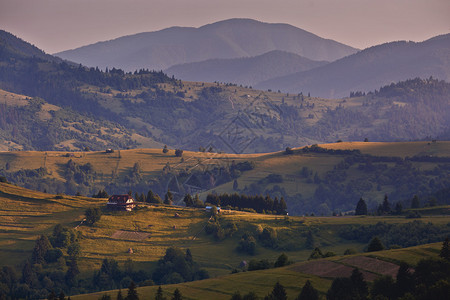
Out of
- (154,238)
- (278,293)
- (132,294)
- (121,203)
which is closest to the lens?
(132,294)

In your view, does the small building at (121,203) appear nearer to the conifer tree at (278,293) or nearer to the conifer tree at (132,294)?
the conifer tree at (132,294)

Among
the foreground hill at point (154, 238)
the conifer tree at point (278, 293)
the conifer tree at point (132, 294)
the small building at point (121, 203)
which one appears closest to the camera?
the conifer tree at point (132, 294)

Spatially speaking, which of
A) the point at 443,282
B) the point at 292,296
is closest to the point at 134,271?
the point at 292,296

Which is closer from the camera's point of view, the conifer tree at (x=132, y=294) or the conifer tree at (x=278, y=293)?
the conifer tree at (x=132, y=294)

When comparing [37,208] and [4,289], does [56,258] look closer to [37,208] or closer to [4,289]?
[4,289]

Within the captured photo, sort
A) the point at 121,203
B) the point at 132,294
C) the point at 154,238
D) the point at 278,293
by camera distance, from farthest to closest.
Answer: the point at 121,203 → the point at 154,238 → the point at 278,293 → the point at 132,294

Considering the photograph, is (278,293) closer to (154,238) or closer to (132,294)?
(132,294)

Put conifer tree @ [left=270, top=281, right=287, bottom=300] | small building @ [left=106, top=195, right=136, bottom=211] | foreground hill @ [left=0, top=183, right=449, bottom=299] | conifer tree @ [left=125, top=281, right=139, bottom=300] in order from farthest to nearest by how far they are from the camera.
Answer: small building @ [left=106, top=195, right=136, bottom=211] → foreground hill @ [left=0, top=183, right=449, bottom=299] → conifer tree @ [left=270, top=281, right=287, bottom=300] → conifer tree @ [left=125, top=281, right=139, bottom=300]

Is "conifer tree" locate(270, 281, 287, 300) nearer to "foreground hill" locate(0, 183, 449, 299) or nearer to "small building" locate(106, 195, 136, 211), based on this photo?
"foreground hill" locate(0, 183, 449, 299)

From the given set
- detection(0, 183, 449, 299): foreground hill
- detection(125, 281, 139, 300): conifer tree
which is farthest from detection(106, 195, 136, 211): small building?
detection(125, 281, 139, 300): conifer tree

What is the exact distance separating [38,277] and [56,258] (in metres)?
9.48

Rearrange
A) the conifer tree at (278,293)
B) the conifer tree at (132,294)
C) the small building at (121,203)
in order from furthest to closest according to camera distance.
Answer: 1. the small building at (121,203)
2. the conifer tree at (278,293)
3. the conifer tree at (132,294)

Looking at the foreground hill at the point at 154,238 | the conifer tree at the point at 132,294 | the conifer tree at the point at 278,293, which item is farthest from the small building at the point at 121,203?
the conifer tree at the point at 278,293

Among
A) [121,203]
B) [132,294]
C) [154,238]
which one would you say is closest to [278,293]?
[132,294]
